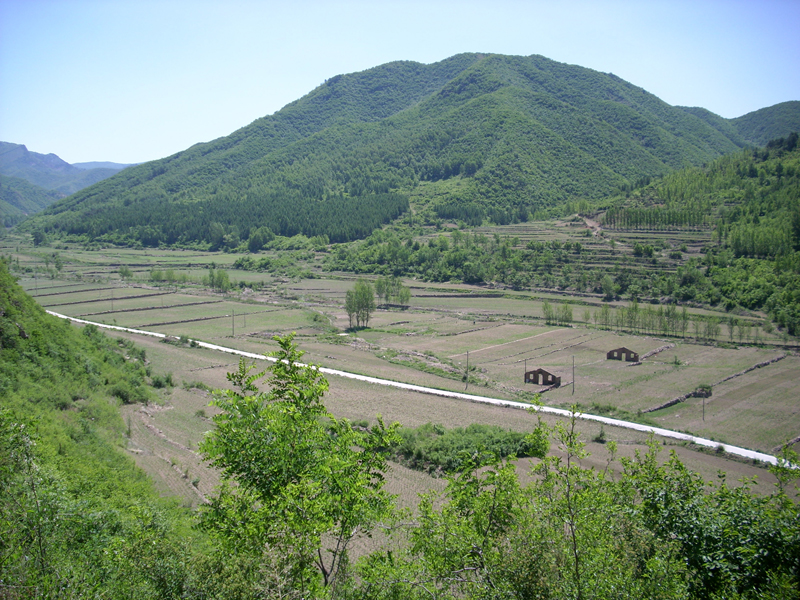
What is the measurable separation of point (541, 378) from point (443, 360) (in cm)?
966

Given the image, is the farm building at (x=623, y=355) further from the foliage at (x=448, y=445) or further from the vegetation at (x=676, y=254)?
the foliage at (x=448, y=445)

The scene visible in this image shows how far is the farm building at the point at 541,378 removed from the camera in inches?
1613

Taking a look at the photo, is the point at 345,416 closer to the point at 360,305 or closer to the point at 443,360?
the point at 443,360

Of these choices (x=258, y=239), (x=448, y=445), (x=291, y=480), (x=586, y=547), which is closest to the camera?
(x=291, y=480)

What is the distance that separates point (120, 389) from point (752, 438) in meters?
36.8

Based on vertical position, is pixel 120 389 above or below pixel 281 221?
below

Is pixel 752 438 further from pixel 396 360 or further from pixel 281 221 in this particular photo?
pixel 281 221

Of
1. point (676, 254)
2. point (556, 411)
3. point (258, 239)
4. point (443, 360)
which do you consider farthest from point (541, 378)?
point (258, 239)

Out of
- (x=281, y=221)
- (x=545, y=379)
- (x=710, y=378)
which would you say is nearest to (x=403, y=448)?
(x=545, y=379)

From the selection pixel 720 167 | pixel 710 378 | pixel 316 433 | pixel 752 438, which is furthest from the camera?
pixel 720 167

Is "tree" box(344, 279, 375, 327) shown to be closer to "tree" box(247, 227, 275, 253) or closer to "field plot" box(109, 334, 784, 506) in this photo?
"field plot" box(109, 334, 784, 506)

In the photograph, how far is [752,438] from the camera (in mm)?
30422

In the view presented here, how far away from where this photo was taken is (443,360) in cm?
4875

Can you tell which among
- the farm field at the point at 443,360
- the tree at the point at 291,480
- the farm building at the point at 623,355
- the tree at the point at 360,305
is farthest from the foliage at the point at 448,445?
the tree at the point at 360,305
